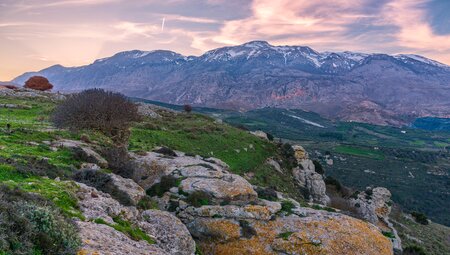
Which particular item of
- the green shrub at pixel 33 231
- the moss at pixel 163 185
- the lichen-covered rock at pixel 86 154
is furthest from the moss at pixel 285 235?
the lichen-covered rock at pixel 86 154

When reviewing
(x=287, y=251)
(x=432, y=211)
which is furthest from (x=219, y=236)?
(x=432, y=211)

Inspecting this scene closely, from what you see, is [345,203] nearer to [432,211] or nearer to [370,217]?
[370,217]

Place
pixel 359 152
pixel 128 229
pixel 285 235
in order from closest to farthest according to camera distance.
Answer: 1. pixel 128 229
2. pixel 285 235
3. pixel 359 152

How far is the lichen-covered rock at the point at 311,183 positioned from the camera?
52.4 metres

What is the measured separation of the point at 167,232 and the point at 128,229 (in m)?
2.69

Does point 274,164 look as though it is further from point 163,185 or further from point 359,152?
point 359,152

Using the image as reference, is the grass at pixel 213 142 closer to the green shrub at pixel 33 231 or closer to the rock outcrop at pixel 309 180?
the rock outcrop at pixel 309 180

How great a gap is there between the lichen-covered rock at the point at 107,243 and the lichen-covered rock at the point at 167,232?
165 centimetres

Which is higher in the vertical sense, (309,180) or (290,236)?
(290,236)

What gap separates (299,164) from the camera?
6041 cm

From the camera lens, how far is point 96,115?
35531 millimetres

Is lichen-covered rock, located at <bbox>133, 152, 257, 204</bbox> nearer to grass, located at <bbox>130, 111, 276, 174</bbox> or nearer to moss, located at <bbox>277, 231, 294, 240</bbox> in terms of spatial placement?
moss, located at <bbox>277, 231, 294, 240</bbox>

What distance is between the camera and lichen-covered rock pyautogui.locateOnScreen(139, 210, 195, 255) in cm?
1555

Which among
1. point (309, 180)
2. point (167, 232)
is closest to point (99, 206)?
point (167, 232)
